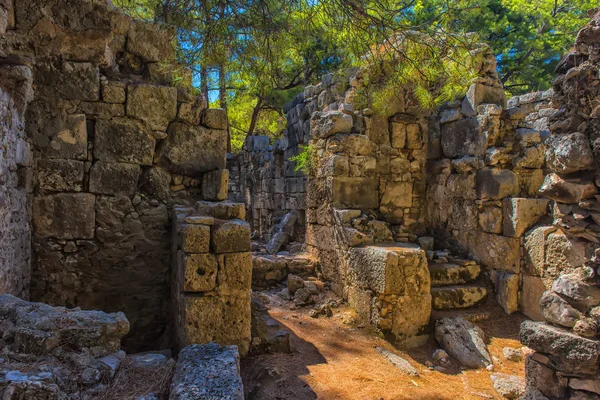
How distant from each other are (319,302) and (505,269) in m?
2.71

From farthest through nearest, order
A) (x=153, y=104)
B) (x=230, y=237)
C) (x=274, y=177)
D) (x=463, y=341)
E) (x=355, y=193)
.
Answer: (x=274, y=177) < (x=355, y=193) < (x=463, y=341) < (x=153, y=104) < (x=230, y=237)

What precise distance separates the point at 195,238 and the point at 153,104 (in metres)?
1.75

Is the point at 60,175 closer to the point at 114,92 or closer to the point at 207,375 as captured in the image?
the point at 114,92

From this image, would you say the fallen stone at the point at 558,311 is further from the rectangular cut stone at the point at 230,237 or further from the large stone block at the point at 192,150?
the large stone block at the point at 192,150

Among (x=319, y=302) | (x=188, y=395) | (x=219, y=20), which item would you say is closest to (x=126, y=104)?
(x=219, y=20)

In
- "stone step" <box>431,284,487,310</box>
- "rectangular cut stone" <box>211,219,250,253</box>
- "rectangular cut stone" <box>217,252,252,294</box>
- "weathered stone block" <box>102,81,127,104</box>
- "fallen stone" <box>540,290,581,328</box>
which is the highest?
"weathered stone block" <box>102,81,127,104</box>

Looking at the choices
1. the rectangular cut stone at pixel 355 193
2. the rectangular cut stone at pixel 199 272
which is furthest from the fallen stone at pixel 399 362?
the rectangular cut stone at pixel 355 193

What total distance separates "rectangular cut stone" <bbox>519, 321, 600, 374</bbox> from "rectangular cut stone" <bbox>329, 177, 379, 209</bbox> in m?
Result: 3.70

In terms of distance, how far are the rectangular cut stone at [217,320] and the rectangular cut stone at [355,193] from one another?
3.08 metres

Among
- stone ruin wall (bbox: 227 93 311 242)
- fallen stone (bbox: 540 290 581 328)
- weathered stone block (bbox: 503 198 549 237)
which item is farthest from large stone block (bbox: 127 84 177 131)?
stone ruin wall (bbox: 227 93 311 242)

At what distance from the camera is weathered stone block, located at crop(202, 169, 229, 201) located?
4.62 m

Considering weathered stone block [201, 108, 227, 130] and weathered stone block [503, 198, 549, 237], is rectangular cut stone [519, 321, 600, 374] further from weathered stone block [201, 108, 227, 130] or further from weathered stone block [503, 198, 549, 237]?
weathered stone block [201, 108, 227, 130]

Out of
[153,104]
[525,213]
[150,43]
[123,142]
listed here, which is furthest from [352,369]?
[150,43]

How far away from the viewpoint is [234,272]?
3820 mm
